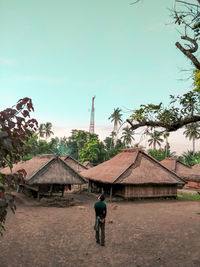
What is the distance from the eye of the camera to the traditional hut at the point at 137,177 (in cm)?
1894

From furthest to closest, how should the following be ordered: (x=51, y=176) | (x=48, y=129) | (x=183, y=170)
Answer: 1. (x=48, y=129)
2. (x=183, y=170)
3. (x=51, y=176)

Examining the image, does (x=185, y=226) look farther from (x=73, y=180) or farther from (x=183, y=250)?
(x=73, y=180)

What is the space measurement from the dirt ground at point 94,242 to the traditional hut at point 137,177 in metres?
4.35

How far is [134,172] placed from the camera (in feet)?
64.1

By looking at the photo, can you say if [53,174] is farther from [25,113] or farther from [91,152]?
[91,152]

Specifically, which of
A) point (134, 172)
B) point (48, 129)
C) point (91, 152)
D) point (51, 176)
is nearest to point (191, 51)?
point (51, 176)

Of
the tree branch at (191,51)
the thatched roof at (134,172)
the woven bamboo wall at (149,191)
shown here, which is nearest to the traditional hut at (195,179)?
the woven bamboo wall at (149,191)

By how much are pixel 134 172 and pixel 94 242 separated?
11412mm

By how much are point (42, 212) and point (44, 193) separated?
514 cm

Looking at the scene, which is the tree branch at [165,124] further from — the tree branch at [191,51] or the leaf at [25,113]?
the leaf at [25,113]

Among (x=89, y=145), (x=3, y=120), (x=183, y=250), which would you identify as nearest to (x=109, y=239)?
(x=183, y=250)

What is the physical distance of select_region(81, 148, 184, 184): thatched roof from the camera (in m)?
18.9

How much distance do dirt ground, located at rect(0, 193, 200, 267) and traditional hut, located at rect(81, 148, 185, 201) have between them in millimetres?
4349

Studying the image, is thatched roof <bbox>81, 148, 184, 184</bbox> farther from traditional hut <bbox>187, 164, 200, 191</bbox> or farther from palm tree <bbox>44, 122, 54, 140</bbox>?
palm tree <bbox>44, 122, 54, 140</bbox>
